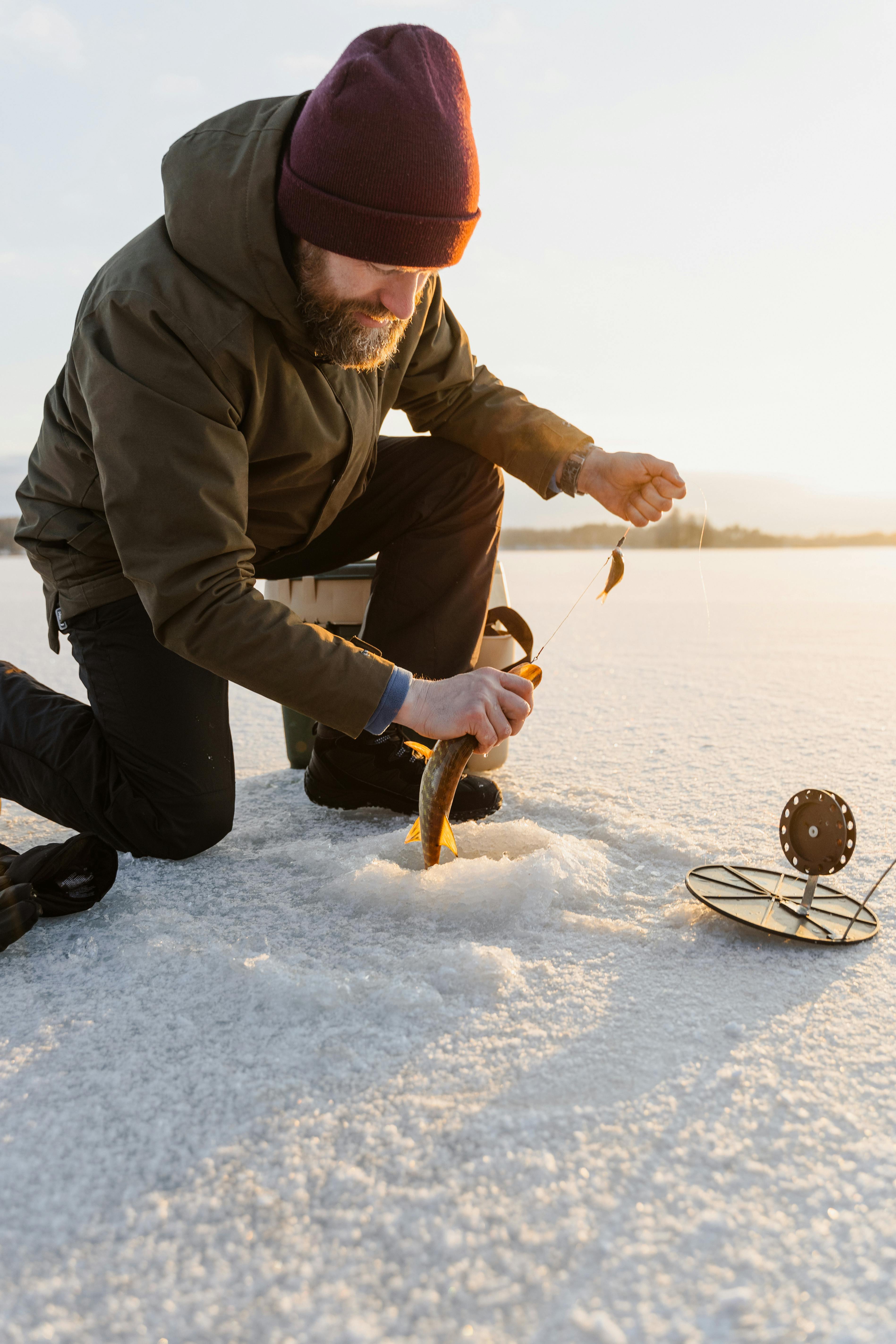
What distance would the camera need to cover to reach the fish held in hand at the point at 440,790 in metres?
1.80

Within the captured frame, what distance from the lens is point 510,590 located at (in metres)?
9.79

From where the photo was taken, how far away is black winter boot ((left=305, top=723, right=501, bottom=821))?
2.43 m

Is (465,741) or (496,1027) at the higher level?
(465,741)

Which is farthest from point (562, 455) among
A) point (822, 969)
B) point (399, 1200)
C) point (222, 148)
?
point (399, 1200)

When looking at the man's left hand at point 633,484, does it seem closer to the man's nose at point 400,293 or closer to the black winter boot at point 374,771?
the man's nose at point 400,293

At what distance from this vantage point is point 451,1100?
1183mm

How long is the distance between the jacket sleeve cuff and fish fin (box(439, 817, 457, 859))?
0.24 metres

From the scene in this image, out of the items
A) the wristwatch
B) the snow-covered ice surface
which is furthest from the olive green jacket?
the wristwatch

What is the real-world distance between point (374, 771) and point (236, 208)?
1.37 metres

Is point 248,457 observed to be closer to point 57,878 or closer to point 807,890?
point 57,878

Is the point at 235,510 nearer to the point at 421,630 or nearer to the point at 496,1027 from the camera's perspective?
the point at 421,630

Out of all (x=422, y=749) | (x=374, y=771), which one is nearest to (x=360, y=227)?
(x=422, y=749)

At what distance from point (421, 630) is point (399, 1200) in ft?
5.32

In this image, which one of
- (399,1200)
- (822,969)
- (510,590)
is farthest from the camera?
(510,590)
